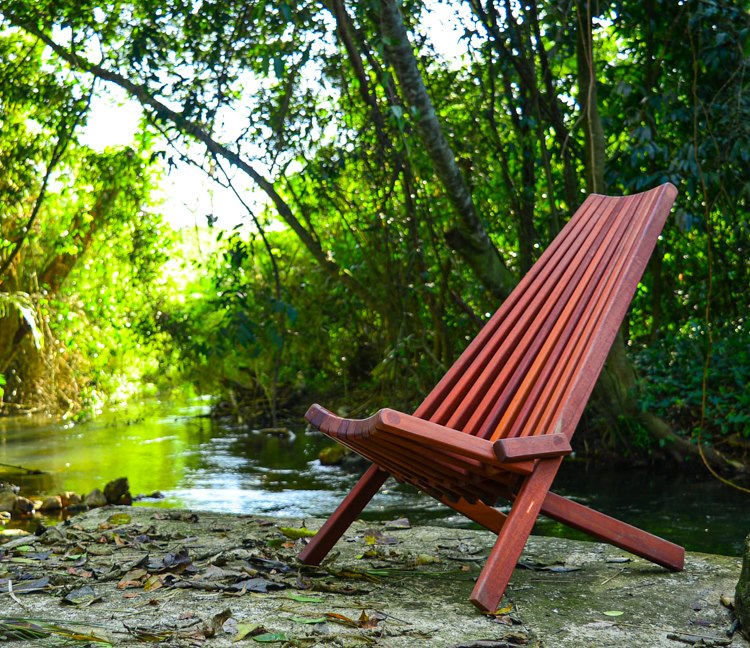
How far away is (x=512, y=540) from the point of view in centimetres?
221

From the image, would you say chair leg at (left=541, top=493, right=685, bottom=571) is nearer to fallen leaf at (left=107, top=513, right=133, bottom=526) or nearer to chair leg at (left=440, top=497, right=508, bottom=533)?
chair leg at (left=440, top=497, right=508, bottom=533)

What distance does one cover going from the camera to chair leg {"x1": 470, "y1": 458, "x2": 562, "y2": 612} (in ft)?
7.02

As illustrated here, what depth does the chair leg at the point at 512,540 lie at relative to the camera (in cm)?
214

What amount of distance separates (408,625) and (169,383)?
9264mm

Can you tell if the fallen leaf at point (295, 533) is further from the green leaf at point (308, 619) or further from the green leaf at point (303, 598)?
the green leaf at point (308, 619)

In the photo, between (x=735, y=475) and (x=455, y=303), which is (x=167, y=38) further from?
(x=735, y=475)

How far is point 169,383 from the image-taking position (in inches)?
433

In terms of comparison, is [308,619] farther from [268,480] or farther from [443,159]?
[268,480]

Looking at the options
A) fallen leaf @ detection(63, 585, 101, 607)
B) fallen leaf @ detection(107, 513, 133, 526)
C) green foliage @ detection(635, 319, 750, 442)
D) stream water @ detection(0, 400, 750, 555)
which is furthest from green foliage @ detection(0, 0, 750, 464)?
fallen leaf @ detection(63, 585, 101, 607)

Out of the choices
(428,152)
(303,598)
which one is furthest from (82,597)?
(428,152)

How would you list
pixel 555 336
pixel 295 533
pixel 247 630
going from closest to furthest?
pixel 247 630
pixel 555 336
pixel 295 533

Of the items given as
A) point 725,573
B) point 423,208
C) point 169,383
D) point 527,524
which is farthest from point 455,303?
point 169,383

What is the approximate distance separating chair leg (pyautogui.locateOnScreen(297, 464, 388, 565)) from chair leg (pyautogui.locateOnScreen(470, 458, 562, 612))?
0.60 m

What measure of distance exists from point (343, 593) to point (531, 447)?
2.34 ft
